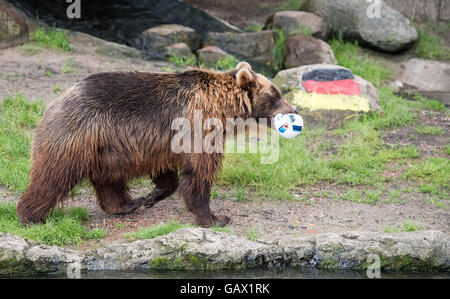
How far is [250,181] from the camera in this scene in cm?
825

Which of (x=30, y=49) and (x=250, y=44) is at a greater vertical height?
(x=250, y=44)

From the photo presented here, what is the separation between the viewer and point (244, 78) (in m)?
6.75

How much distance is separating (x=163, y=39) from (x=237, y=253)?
7.52 metres

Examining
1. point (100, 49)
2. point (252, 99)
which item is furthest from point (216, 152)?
point (100, 49)

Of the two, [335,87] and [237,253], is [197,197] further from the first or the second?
[335,87]

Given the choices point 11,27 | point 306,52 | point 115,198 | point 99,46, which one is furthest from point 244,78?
point 11,27

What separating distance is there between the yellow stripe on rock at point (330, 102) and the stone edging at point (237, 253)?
4383 mm

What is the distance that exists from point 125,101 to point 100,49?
19.3ft

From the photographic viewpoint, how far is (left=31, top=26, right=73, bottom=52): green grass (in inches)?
460

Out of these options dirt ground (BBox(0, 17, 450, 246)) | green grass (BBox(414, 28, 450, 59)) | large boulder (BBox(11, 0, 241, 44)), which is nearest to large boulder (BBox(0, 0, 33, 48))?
large boulder (BBox(11, 0, 241, 44))

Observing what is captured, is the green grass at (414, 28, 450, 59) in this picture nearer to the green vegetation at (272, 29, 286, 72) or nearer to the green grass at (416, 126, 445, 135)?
the green vegetation at (272, 29, 286, 72)

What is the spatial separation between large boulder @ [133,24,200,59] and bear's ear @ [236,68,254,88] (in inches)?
226

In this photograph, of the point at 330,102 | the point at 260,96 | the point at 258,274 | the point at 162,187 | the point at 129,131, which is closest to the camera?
the point at 258,274
